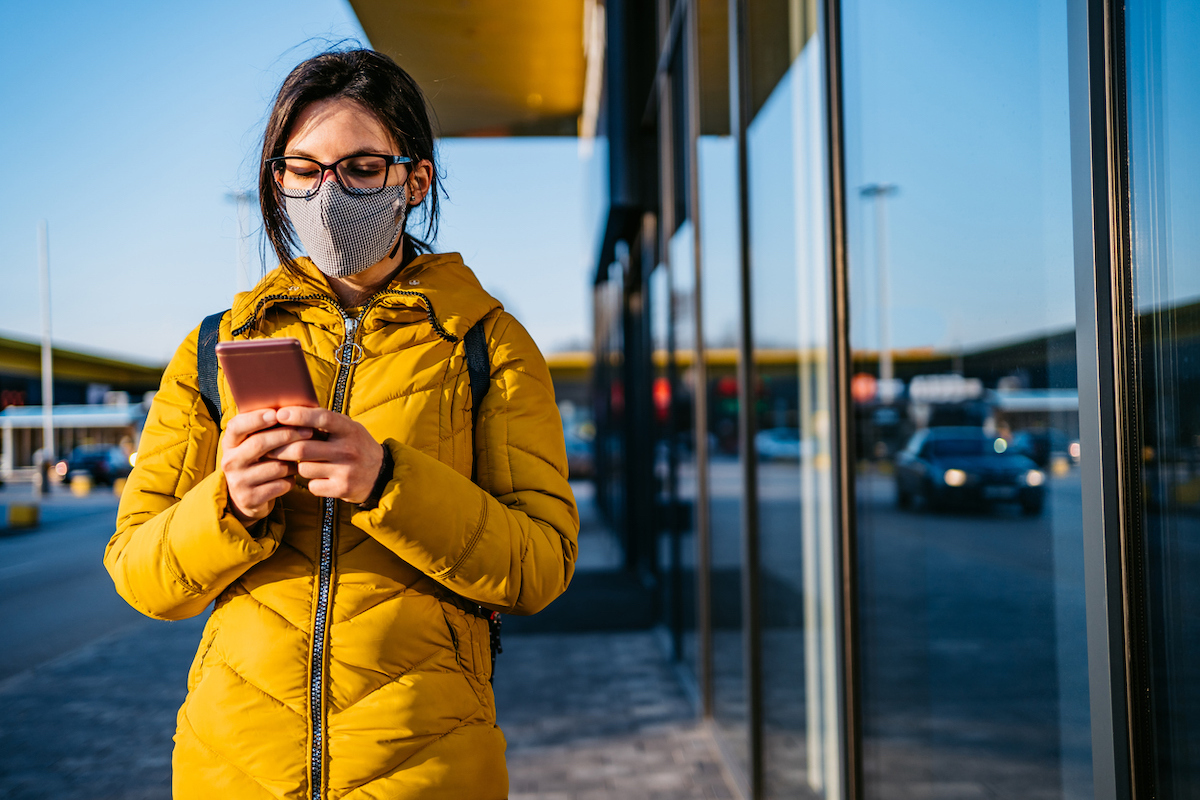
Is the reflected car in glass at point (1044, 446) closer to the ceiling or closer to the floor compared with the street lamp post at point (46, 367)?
closer to the floor

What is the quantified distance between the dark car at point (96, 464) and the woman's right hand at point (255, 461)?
9.75ft

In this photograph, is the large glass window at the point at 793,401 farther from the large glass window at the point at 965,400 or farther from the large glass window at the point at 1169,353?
the large glass window at the point at 1169,353

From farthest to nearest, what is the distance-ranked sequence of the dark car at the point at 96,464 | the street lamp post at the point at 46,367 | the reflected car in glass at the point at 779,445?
the dark car at the point at 96,464
the street lamp post at the point at 46,367
the reflected car in glass at the point at 779,445

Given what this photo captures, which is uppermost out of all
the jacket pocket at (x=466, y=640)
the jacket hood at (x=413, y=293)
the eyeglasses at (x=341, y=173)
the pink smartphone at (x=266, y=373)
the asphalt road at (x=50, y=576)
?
the eyeglasses at (x=341, y=173)

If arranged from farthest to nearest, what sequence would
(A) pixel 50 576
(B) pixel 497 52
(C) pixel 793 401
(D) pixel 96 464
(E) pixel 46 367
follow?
(B) pixel 497 52 < (A) pixel 50 576 < (D) pixel 96 464 < (E) pixel 46 367 < (C) pixel 793 401

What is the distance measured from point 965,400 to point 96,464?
3531 mm

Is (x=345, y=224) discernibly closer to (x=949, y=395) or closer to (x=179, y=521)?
(x=179, y=521)

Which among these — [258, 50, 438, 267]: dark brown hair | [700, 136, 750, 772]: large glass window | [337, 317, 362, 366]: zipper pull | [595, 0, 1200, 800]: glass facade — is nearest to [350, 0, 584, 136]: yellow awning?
[700, 136, 750, 772]: large glass window

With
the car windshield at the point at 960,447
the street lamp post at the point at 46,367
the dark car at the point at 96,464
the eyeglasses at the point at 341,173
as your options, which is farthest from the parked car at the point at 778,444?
the street lamp post at the point at 46,367

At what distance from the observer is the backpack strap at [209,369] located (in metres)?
1.22

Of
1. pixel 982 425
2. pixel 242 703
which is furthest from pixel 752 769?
pixel 242 703

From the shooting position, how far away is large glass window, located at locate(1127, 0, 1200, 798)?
3.67 ft

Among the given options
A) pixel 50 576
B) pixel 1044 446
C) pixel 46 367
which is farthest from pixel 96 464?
pixel 1044 446

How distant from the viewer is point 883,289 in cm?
234
